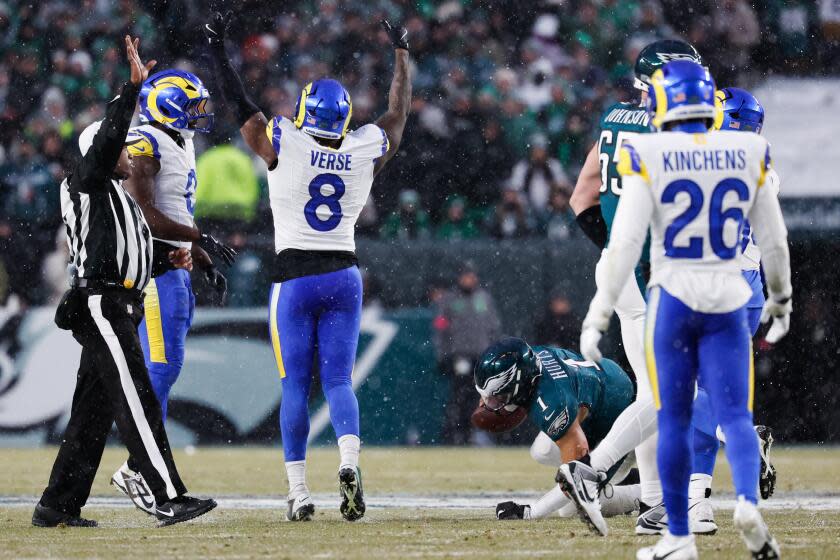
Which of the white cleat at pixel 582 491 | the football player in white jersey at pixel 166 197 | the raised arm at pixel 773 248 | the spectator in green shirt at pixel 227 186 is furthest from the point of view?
the spectator in green shirt at pixel 227 186

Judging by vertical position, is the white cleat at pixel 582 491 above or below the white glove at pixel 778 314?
below

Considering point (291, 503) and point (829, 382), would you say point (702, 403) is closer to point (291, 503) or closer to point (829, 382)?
point (291, 503)

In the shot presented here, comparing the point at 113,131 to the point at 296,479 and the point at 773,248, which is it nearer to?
the point at 296,479

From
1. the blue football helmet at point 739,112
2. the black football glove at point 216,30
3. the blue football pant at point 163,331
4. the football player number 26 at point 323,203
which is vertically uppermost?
the black football glove at point 216,30

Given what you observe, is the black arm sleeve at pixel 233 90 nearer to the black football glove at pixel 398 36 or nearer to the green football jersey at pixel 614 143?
the black football glove at pixel 398 36

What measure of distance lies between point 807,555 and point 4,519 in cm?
349

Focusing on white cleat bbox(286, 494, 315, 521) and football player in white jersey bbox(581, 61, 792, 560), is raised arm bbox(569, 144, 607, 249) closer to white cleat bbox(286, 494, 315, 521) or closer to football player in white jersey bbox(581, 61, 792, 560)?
football player in white jersey bbox(581, 61, 792, 560)

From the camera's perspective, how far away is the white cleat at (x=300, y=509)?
596cm

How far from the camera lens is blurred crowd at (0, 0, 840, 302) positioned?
1234 centimetres

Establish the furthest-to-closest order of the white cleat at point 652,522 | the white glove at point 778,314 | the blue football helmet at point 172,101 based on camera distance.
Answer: the blue football helmet at point 172,101 < the white cleat at point 652,522 < the white glove at point 778,314

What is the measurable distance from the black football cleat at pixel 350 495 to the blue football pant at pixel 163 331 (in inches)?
48.9

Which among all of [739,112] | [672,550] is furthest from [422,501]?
[672,550]

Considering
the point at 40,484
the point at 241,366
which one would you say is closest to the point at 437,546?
the point at 40,484

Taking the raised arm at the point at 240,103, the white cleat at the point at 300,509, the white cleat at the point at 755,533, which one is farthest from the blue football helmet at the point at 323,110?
the white cleat at the point at 755,533
